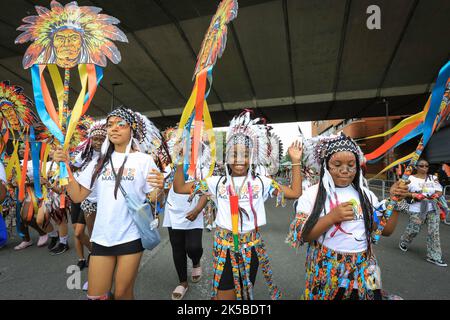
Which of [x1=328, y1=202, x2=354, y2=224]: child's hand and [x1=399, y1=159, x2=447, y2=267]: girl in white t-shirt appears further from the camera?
[x1=399, y1=159, x2=447, y2=267]: girl in white t-shirt

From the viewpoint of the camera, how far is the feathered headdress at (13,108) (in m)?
3.06

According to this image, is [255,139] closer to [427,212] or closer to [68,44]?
[68,44]

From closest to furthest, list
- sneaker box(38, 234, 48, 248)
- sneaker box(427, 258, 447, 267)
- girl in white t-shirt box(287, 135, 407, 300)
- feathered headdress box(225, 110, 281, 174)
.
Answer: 1. girl in white t-shirt box(287, 135, 407, 300)
2. feathered headdress box(225, 110, 281, 174)
3. sneaker box(427, 258, 447, 267)
4. sneaker box(38, 234, 48, 248)

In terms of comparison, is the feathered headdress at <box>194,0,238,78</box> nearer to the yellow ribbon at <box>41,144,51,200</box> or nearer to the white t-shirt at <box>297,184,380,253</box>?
the white t-shirt at <box>297,184,380,253</box>

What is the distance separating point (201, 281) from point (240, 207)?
1733mm

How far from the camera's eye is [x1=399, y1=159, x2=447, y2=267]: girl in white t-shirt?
12.4 feet

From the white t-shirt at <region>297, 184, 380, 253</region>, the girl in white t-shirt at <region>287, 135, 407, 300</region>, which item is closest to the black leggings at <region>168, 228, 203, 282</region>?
the girl in white t-shirt at <region>287, 135, 407, 300</region>

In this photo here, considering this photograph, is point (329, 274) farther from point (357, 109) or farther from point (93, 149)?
point (357, 109)

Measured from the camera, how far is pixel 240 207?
80.9 inches

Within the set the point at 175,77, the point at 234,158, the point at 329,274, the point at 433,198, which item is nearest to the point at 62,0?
the point at 175,77

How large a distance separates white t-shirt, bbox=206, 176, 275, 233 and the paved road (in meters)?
1.28

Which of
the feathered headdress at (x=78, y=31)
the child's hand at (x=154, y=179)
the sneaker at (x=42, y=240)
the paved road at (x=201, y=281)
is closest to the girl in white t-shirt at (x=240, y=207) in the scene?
the child's hand at (x=154, y=179)

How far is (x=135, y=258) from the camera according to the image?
1889 mm

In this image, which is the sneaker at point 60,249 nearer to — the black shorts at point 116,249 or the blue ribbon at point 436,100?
the black shorts at point 116,249
